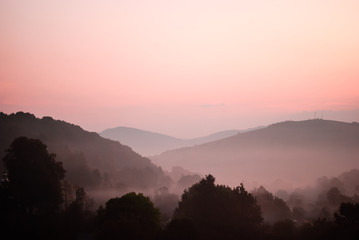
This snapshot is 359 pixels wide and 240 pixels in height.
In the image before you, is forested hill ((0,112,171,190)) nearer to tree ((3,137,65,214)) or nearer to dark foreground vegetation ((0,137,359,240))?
tree ((3,137,65,214))

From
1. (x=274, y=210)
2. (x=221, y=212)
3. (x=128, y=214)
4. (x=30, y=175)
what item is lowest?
(x=274, y=210)

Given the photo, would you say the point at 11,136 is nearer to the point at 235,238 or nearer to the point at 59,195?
the point at 59,195

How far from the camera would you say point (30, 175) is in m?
67.7

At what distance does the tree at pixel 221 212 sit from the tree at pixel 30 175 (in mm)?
24161

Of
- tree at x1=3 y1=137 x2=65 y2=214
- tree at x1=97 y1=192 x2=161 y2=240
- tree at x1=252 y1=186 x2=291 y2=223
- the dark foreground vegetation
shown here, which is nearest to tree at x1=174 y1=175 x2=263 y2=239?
the dark foreground vegetation

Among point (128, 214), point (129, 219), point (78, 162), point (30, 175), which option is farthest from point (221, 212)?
point (78, 162)

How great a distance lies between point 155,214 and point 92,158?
458ft

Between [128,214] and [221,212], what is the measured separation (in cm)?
1836

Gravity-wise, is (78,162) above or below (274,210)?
above

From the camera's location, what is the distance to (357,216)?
62406 mm

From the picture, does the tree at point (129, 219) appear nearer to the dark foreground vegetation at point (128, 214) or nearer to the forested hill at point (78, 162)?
the dark foreground vegetation at point (128, 214)

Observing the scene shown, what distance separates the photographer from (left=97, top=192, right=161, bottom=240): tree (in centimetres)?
4881

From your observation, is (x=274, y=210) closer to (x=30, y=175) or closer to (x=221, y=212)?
(x=221, y=212)

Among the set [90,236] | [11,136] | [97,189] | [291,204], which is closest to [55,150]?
[11,136]
